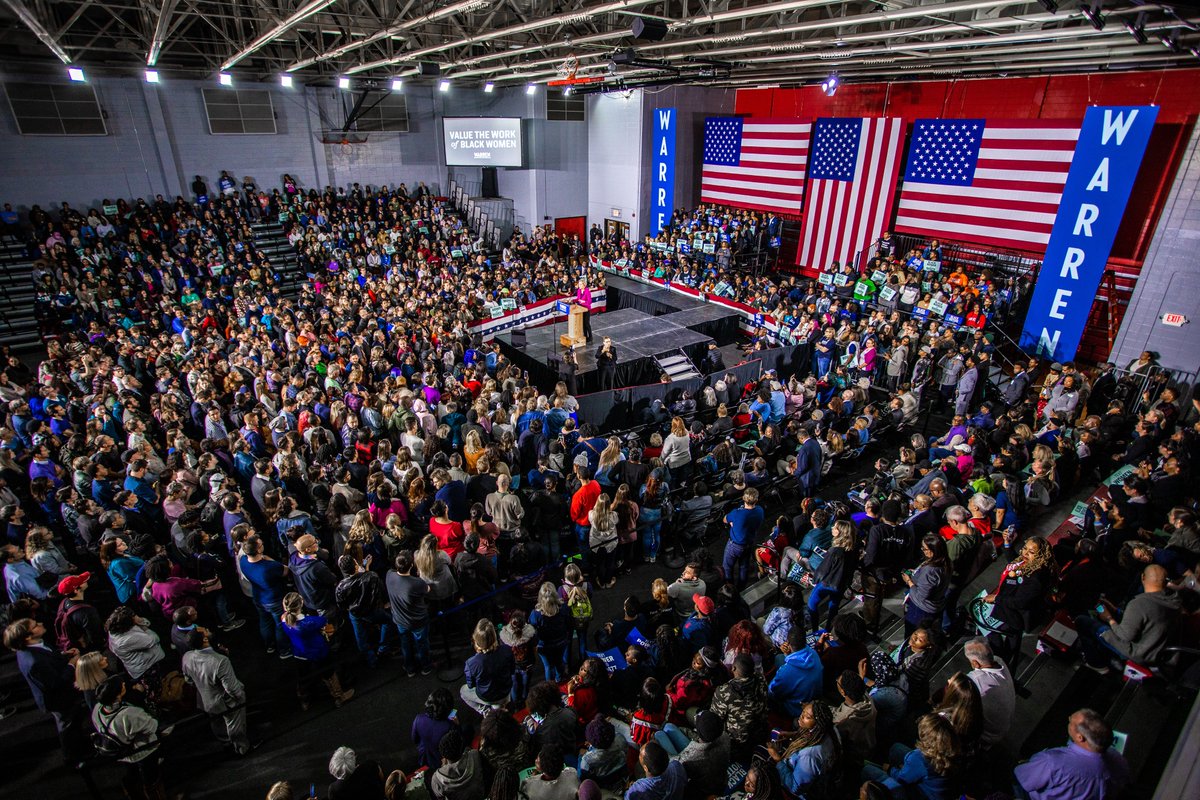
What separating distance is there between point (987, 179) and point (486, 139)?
1734 cm

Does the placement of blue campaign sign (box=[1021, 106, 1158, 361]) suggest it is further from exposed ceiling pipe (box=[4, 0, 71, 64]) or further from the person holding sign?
exposed ceiling pipe (box=[4, 0, 71, 64])

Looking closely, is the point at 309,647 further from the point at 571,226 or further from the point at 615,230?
the point at 571,226

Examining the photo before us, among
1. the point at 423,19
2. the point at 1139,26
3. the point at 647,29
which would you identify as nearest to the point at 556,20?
the point at 647,29

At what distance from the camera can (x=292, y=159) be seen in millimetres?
23125

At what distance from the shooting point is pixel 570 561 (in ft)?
21.7

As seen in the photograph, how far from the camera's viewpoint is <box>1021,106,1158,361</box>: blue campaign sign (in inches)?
424

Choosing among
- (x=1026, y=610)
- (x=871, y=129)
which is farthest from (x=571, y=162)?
(x=1026, y=610)

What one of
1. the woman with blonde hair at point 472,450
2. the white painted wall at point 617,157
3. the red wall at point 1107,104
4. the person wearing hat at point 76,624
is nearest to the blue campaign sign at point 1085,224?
the red wall at point 1107,104

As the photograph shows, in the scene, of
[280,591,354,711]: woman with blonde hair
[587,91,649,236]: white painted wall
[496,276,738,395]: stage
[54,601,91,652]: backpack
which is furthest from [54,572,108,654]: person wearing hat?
[587,91,649,236]: white painted wall

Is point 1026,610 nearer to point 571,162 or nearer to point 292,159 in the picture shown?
point 571,162

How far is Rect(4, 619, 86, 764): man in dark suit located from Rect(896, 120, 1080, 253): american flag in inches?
705

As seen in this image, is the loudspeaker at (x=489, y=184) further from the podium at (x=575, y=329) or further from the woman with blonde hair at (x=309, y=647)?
the woman with blonde hair at (x=309, y=647)

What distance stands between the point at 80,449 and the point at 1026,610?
1022 cm

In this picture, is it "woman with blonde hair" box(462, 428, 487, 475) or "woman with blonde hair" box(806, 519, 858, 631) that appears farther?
"woman with blonde hair" box(462, 428, 487, 475)
